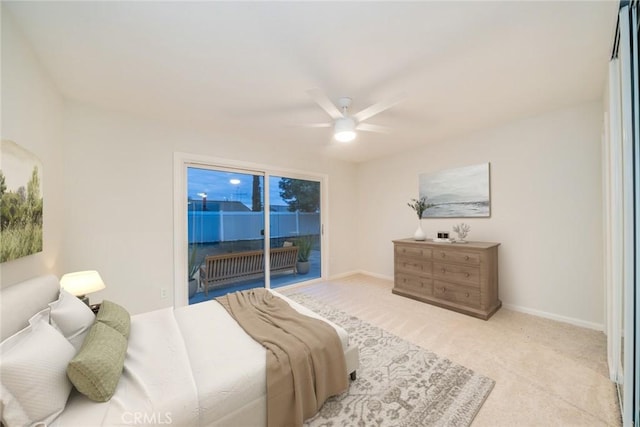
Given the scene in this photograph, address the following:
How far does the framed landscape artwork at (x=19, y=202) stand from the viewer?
1311 millimetres

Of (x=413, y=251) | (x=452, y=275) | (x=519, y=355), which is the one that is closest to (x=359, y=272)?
(x=413, y=251)

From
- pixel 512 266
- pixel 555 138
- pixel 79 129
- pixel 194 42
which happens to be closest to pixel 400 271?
pixel 512 266

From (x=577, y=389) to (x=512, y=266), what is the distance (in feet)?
5.59

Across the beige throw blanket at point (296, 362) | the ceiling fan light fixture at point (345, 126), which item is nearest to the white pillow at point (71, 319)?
the beige throw blanket at point (296, 362)

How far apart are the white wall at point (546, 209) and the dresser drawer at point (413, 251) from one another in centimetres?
73

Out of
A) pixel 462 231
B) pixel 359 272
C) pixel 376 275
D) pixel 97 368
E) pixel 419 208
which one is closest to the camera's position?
pixel 97 368

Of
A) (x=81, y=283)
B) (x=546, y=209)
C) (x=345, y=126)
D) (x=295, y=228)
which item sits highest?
(x=345, y=126)

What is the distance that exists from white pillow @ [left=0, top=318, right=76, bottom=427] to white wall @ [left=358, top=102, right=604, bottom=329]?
14.1 ft

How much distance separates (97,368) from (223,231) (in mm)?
2549

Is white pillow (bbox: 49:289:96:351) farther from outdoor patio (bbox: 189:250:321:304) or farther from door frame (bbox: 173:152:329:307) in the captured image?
outdoor patio (bbox: 189:250:321:304)

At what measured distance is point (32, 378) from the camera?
939 mm

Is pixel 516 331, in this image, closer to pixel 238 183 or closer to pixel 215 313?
pixel 215 313

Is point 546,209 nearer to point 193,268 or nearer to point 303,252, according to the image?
point 303,252

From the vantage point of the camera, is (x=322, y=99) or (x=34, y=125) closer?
(x=34, y=125)
